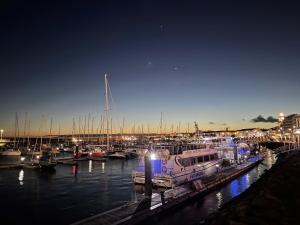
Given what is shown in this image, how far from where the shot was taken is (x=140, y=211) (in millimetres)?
17656


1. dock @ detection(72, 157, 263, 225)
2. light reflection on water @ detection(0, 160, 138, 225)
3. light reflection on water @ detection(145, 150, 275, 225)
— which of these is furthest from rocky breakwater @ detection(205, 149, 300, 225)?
light reflection on water @ detection(0, 160, 138, 225)

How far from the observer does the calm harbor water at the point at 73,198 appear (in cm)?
2047

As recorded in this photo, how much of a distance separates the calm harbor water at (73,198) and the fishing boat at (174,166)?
3090mm

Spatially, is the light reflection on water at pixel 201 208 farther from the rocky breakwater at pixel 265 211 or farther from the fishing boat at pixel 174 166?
the fishing boat at pixel 174 166

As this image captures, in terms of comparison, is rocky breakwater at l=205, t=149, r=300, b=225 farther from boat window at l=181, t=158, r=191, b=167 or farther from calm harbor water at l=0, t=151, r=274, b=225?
boat window at l=181, t=158, r=191, b=167

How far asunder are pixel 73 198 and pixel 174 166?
11277 mm

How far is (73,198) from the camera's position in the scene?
27031 millimetres

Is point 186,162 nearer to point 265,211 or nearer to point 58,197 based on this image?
point 265,211

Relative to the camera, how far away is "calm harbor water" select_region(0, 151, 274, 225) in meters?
20.5

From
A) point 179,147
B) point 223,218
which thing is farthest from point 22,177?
point 223,218

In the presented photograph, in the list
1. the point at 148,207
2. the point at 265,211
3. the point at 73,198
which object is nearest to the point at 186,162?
the point at 148,207

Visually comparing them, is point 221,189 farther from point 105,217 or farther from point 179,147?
point 105,217

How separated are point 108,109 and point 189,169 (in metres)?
49.9

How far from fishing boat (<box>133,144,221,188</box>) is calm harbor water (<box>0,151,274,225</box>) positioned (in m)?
3.09
